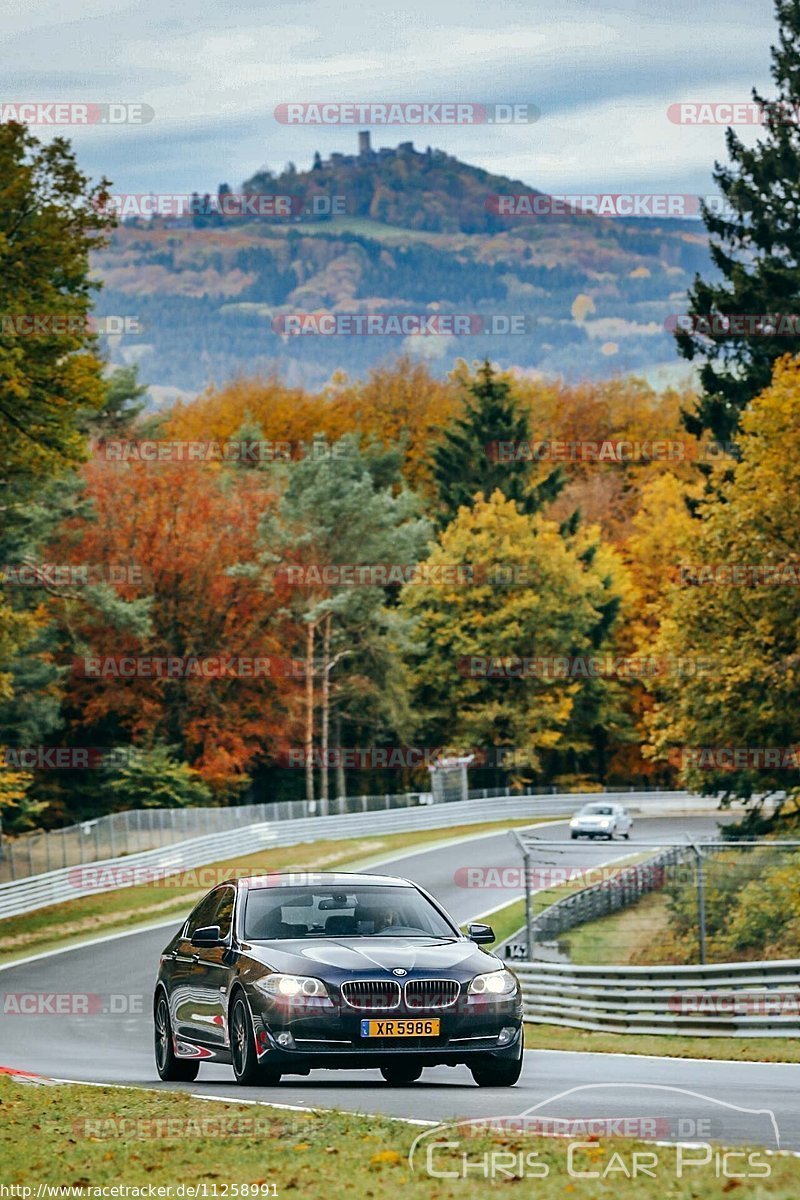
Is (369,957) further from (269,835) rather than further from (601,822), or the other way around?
(601,822)

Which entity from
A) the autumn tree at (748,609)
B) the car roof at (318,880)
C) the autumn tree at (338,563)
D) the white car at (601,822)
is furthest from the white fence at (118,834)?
the car roof at (318,880)

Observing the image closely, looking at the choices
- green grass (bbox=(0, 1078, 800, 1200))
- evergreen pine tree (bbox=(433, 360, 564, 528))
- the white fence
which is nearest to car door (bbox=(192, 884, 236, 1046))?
green grass (bbox=(0, 1078, 800, 1200))

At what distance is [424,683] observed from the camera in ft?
291

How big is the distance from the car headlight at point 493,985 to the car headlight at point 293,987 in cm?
102

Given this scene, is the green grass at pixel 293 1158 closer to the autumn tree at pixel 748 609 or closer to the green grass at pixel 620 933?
the green grass at pixel 620 933

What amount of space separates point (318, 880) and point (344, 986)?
1381 mm

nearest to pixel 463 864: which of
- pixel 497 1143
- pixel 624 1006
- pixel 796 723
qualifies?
pixel 796 723

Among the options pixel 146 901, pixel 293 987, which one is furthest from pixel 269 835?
pixel 293 987

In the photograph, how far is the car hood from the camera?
12914mm

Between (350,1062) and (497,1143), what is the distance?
3.45 metres

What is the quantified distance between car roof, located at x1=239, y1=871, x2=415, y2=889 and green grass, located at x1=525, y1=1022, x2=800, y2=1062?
5.10m

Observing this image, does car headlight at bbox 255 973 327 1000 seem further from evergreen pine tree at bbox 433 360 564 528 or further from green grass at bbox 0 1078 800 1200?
evergreen pine tree at bbox 433 360 564 528

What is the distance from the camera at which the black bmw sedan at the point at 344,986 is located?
12.8m

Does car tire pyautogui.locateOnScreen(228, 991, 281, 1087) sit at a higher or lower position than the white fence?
higher
